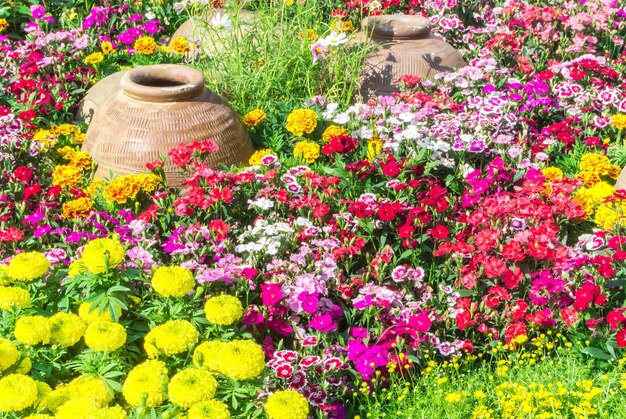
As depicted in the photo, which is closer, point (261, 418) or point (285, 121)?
point (261, 418)

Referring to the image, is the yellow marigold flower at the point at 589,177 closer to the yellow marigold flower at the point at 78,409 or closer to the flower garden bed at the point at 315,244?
the flower garden bed at the point at 315,244

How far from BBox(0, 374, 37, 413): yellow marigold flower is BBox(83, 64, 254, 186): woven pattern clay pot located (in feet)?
7.40

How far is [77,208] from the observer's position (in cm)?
438

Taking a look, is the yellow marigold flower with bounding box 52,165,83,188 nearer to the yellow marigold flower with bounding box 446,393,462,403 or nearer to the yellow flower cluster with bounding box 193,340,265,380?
the yellow flower cluster with bounding box 193,340,265,380

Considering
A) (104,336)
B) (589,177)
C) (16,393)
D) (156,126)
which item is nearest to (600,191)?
(589,177)

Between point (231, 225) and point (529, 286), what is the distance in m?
1.54

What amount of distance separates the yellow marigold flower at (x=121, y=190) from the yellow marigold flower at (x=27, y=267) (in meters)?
1.11

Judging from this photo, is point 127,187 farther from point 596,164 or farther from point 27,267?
point 596,164

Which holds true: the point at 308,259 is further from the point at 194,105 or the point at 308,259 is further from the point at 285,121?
the point at 285,121

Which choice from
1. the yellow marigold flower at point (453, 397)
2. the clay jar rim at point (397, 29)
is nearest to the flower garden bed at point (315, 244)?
the yellow marigold flower at point (453, 397)

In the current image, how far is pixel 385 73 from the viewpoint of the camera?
20.0 ft

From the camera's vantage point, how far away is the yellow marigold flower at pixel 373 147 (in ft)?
16.5

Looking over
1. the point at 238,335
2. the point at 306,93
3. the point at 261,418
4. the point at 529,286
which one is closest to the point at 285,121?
the point at 306,93

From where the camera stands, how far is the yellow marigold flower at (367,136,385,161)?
5039 millimetres
